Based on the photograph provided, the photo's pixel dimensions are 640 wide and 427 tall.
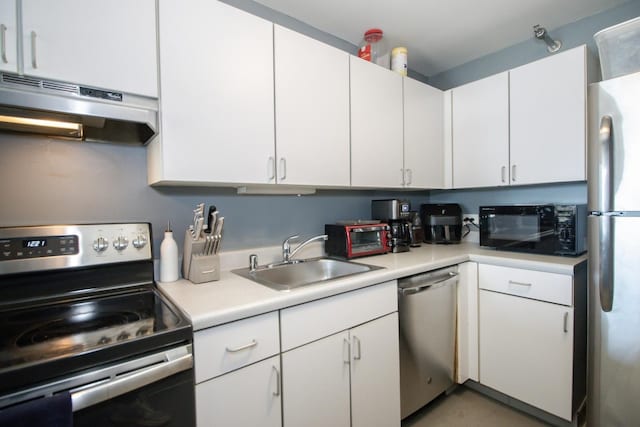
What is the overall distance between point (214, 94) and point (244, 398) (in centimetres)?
119

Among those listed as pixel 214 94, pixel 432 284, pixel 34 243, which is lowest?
pixel 432 284

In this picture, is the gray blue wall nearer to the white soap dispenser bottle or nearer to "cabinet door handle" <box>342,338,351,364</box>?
the white soap dispenser bottle

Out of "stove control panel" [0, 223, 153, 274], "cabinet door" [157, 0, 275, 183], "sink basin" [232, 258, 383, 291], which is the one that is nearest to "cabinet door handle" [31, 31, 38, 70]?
"cabinet door" [157, 0, 275, 183]

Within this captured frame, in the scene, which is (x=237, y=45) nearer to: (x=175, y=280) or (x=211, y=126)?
(x=211, y=126)

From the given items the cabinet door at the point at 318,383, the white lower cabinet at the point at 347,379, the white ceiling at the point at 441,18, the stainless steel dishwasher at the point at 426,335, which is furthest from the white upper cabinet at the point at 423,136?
the cabinet door at the point at 318,383

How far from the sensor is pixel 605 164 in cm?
133

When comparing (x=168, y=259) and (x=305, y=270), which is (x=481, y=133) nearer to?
(x=305, y=270)

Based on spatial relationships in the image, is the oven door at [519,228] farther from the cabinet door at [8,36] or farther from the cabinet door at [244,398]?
the cabinet door at [8,36]

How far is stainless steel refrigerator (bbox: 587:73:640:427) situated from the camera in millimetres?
1274

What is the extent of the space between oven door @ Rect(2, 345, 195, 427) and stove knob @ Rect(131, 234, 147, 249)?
0.60 meters

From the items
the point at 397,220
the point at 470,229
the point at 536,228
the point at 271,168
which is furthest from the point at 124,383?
the point at 470,229

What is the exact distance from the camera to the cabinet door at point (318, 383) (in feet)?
3.73

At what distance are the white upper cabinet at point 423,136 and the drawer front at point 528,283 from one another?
0.77 meters

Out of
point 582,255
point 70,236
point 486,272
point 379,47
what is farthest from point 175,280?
point 582,255
